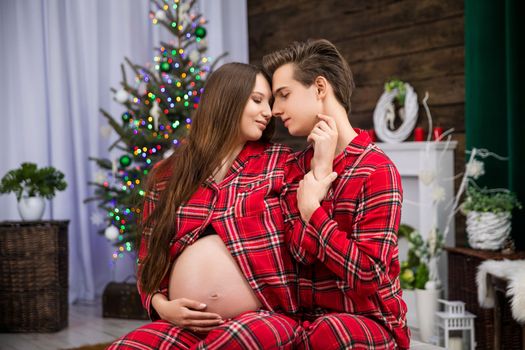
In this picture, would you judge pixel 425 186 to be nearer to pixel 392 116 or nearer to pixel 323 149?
pixel 392 116

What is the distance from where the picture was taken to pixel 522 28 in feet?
11.0

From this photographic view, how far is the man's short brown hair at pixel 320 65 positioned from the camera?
5.88 feet

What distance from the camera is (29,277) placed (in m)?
3.80

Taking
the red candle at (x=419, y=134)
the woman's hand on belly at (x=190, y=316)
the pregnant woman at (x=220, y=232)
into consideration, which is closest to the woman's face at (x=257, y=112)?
the pregnant woman at (x=220, y=232)

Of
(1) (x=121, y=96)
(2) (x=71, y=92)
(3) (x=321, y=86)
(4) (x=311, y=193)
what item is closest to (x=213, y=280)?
(4) (x=311, y=193)

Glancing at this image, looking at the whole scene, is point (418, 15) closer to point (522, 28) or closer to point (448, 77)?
point (448, 77)

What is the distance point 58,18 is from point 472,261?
3230 millimetres

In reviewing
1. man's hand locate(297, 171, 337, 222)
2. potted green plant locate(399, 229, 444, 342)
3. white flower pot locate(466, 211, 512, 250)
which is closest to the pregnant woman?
man's hand locate(297, 171, 337, 222)

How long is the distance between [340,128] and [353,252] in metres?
0.37

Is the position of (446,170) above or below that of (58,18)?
below

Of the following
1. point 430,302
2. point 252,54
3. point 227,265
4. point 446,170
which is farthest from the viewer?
point 252,54

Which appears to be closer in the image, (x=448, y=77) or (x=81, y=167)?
(x=448, y=77)

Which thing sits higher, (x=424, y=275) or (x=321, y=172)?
(x=321, y=172)

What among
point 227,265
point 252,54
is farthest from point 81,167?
point 227,265
